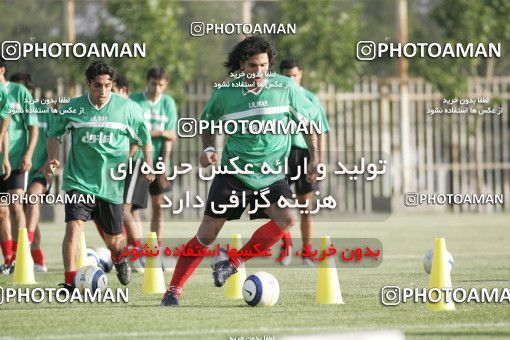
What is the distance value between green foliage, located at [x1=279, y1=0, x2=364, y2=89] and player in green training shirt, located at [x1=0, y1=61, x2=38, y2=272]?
17489 mm

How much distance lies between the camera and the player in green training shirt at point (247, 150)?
1085 cm

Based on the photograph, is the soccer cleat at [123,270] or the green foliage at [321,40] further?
the green foliage at [321,40]

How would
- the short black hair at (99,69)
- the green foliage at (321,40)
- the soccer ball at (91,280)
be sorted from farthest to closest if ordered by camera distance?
the green foliage at (321,40) → the short black hair at (99,69) → the soccer ball at (91,280)

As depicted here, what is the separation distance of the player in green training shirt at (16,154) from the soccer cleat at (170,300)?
14.3 feet

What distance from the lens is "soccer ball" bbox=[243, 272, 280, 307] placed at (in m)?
10.6

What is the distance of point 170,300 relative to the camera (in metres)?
10.8

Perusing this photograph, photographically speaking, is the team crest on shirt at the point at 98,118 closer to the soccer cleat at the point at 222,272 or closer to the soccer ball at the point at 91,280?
the soccer ball at the point at 91,280

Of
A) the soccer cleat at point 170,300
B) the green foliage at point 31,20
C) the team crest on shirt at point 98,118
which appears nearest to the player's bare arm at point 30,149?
the team crest on shirt at point 98,118

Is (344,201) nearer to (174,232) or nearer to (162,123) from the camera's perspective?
(174,232)

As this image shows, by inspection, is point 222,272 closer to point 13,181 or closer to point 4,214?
point 13,181

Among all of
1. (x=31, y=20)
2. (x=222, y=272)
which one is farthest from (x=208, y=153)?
(x=31, y=20)

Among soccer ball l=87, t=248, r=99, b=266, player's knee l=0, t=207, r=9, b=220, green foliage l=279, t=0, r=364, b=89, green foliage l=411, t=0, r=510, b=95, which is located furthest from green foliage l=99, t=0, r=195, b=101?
soccer ball l=87, t=248, r=99, b=266

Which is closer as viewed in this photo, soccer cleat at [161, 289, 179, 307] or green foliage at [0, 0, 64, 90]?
soccer cleat at [161, 289, 179, 307]

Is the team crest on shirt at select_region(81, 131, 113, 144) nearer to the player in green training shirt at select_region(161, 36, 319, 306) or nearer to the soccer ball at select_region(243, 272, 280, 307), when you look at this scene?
the player in green training shirt at select_region(161, 36, 319, 306)
